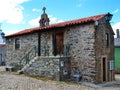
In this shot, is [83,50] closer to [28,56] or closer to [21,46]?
[28,56]

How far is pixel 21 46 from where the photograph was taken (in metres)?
23.2

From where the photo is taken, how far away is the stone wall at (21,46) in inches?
851

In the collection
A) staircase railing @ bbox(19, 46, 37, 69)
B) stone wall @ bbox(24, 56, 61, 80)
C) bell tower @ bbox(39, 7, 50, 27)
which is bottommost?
stone wall @ bbox(24, 56, 61, 80)

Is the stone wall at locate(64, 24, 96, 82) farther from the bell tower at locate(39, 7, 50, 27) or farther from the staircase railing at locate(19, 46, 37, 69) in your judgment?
the bell tower at locate(39, 7, 50, 27)

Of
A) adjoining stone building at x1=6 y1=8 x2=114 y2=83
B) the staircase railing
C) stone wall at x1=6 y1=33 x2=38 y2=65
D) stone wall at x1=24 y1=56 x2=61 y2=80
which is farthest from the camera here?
stone wall at x1=6 y1=33 x2=38 y2=65

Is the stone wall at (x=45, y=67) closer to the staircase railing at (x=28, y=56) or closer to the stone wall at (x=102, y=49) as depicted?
the staircase railing at (x=28, y=56)

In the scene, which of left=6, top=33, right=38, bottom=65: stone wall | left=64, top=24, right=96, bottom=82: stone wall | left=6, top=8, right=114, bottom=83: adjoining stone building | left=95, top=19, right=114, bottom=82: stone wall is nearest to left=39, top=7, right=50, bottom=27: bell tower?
left=6, top=33, right=38, bottom=65: stone wall

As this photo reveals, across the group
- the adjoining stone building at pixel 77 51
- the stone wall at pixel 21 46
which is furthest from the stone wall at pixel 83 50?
the stone wall at pixel 21 46

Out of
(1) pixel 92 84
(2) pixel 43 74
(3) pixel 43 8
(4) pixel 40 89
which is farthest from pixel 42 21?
(4) pixel 40 89

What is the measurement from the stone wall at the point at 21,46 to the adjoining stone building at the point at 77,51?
3.35ft

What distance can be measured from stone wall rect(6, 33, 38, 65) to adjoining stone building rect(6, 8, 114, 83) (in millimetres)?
1022

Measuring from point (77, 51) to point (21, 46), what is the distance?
7484 mm

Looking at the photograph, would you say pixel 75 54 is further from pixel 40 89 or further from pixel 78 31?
pixel 40 89

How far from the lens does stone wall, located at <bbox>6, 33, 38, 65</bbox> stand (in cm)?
2162
